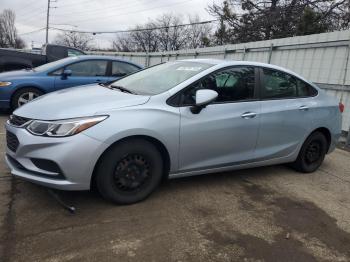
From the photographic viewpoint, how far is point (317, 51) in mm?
8250

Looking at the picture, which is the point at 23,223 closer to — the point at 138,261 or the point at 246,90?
the point at 138,261

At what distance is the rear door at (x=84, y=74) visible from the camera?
7.90 m

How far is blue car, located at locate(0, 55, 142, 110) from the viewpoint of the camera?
7559mm

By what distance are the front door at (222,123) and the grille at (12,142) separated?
1591 mm

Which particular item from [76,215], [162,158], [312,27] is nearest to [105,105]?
[162,158]

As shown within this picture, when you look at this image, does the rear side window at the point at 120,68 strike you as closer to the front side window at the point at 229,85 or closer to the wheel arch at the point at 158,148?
the front side window at the point at 229,85

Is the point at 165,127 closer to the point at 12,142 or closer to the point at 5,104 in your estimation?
the point at 12,142

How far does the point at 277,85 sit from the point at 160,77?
1.53m

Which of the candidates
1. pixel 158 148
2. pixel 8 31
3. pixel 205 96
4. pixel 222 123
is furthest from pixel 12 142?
pixel 8 31

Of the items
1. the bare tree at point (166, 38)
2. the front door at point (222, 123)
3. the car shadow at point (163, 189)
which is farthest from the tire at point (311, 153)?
the bare tree at point (166, 38)

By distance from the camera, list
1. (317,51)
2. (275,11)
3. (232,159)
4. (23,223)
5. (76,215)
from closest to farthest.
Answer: (23,223) < (76,215) < (232,159) < (317,51) < (275,11)

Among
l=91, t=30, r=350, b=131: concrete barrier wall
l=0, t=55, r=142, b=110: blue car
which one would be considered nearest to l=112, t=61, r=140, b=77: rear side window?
l=0, t=55, r=142, b=110: blue car

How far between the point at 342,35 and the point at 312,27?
33.2 ft

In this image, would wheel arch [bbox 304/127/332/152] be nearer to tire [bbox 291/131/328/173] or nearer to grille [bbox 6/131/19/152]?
tire [bbox 291/131/328/173]
